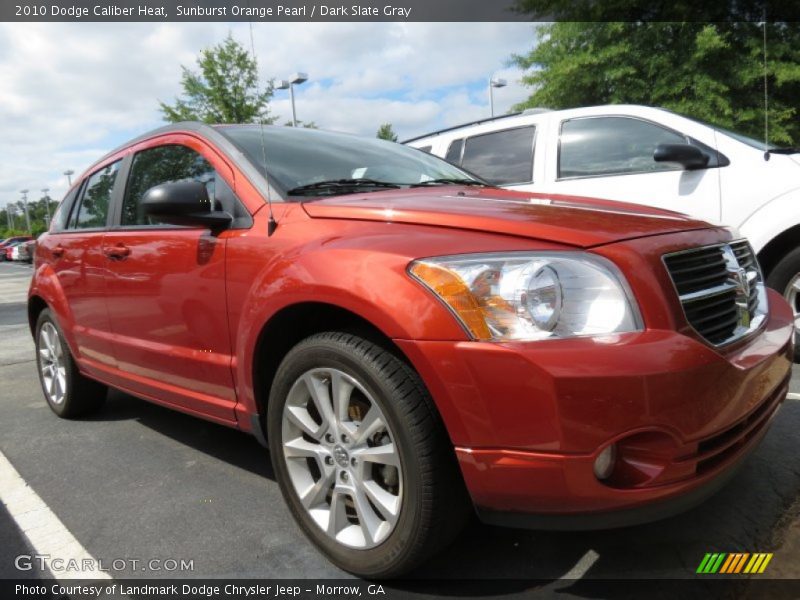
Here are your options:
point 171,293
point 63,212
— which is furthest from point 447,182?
point 63,212

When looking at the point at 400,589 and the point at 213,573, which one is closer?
the point at 400,589

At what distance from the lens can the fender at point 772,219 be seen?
12.7 feet

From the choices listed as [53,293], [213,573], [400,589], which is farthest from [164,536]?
[53,293]

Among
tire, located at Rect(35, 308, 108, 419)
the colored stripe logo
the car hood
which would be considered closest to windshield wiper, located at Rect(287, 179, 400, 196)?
the car hood

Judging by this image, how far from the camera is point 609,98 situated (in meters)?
11.5

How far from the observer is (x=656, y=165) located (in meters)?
4.50

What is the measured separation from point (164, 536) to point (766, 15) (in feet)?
37.2

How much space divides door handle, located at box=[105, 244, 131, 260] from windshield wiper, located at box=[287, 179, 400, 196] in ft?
3.52

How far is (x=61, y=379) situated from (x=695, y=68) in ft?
33.9

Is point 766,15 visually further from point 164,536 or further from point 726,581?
point 164,536

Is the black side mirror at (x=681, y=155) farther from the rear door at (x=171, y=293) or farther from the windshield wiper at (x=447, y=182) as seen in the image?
the rear door at (x=171, y=293)

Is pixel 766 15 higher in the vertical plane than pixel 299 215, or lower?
higher

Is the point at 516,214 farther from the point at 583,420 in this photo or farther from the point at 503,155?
the point at 503,155

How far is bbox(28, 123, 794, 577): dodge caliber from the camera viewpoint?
5.20ft
